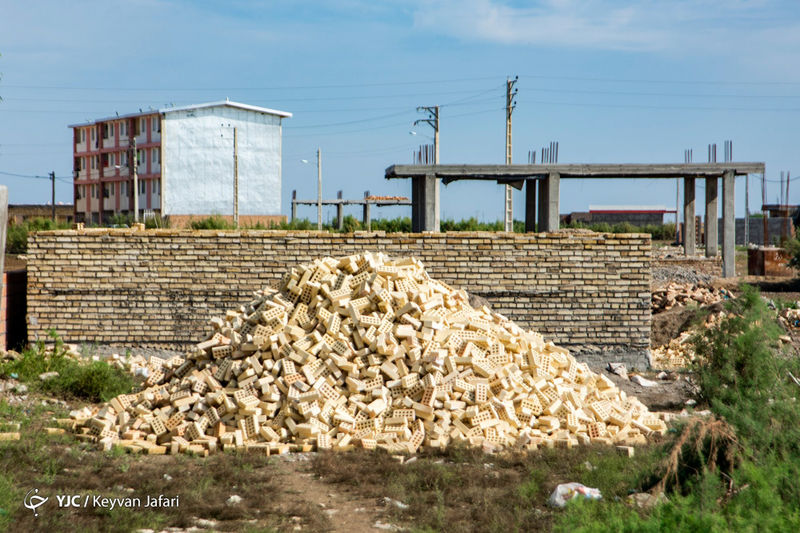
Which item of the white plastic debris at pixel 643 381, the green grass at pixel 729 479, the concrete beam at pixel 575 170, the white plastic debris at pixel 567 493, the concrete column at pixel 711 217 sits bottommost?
the white plastic debris at pixel 643 381

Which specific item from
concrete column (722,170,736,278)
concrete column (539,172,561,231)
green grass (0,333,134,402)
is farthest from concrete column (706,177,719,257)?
green grass (0,333,134,402)

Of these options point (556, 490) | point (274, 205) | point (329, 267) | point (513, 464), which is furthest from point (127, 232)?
point (274, 205)

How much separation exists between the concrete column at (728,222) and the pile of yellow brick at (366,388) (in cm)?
1414

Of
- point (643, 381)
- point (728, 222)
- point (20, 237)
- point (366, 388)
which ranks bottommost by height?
point (643, 381)

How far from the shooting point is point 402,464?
755cm

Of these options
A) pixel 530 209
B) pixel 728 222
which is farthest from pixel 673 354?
pixel 530 209

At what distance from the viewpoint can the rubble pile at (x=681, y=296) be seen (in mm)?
18391

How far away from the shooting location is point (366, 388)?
8.79 m

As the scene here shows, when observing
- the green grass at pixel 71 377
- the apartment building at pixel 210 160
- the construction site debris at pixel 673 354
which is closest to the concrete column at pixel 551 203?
the construction site debris at pixel 673 354

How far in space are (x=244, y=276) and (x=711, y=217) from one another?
58.4ft

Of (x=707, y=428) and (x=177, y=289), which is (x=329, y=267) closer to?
(x=177, y=289)

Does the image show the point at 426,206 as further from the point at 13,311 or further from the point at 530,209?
the point at 13,311

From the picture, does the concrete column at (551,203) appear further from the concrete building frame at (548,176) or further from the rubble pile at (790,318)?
the rubble pile at (790,318)

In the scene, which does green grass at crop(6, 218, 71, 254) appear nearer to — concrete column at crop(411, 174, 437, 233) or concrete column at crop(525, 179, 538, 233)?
concrete column at crop(411, 174, 437, 233)
